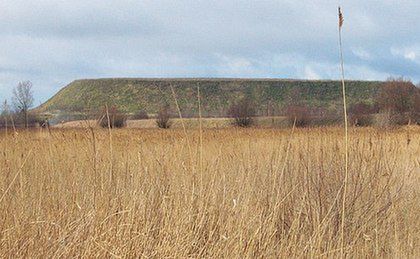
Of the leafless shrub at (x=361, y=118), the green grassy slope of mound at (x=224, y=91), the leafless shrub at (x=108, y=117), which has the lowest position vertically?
the leafless shrub at (x=361, y=118)

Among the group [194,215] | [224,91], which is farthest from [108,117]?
[224,91]

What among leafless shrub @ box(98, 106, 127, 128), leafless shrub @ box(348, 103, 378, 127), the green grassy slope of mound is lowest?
leafless shrub @ box(348, 103, 378, 127)

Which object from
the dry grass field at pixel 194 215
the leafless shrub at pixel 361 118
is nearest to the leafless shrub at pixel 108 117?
the dry grass field at pixel 194 215

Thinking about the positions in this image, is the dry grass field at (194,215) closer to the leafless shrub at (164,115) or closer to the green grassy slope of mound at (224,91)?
the leafless shrub at (164,115)

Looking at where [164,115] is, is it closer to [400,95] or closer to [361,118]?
[361,118]

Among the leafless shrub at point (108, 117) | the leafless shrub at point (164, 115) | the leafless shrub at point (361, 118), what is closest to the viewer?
the leafless shrub at point (108, 117)

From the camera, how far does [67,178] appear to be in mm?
5539

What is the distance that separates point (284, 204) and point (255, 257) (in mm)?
1288

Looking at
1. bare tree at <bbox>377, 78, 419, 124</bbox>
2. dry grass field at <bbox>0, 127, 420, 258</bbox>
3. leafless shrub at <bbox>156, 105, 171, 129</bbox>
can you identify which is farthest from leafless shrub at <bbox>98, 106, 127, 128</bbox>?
bare tree at <bbox>377, 78, 419, 124</bbox>

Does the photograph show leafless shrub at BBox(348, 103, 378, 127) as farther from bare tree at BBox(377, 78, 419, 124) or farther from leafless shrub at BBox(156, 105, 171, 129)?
bare tree at BBox(377, 78, 419, 124)

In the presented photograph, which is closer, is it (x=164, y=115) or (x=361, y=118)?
(x=164, y=115)

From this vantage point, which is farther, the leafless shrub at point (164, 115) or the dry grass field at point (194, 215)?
the leafless shrub at point (164, 115)

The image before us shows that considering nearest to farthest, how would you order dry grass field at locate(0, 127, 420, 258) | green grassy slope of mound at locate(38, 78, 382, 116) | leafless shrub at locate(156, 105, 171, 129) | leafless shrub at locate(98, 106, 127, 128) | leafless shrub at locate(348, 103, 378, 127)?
dry grass field at locate(0, 127, 420, 258), leafless shrub at locate(98, 106, 127, 128), leafless shrub at locate(156, 105, 171, 129), leafless shrub at locate(348, 103, 378, 127), green grassy slope of mound at locate(38, 78, 382, 116)

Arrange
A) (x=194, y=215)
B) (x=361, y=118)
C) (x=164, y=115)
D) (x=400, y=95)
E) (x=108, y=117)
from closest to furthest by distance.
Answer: (x=108, y=117), (x=194, y=215), (x=164, y=115), (x=361, y=118), (x=400, y=95)
